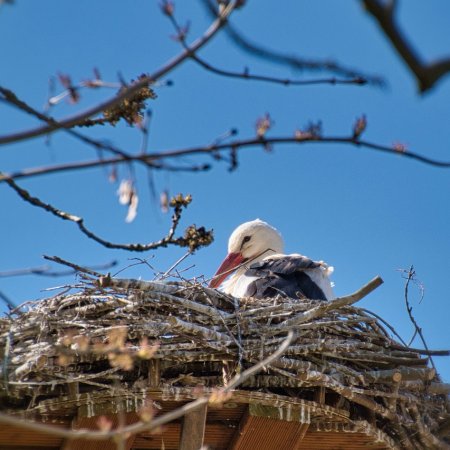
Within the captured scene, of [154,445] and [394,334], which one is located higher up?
[394,334]

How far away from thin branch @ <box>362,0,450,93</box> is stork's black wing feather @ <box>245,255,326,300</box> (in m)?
4.24

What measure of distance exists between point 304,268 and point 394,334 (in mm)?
1283

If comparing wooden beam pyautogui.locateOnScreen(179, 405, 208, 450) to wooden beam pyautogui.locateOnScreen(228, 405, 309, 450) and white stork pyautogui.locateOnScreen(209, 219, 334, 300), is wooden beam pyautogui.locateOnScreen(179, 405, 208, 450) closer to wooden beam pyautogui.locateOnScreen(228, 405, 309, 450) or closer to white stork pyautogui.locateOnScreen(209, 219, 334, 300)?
wooden beam pyautogui.locateOnScreen(228, 405, 309, 450)

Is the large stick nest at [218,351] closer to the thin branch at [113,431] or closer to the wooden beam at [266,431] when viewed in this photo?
the wooden beam at [266,431]

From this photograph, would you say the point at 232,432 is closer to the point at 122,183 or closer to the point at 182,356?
the point at 182,356

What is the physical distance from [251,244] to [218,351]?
320cm

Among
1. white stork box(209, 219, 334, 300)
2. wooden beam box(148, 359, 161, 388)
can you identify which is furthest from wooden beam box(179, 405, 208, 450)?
A: white stork box(209, 219, 334, 300)

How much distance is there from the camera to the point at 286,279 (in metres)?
5.88

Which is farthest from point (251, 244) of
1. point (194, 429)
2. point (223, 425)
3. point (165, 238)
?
point (165, 238)

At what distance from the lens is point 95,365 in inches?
163

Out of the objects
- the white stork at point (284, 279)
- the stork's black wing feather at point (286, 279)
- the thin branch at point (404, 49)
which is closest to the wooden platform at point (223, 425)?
the white stork at point (284, 279)

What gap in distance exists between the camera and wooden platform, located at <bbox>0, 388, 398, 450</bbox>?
13.2ft

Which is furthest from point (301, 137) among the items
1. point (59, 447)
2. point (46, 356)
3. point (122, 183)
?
point (59, 447)

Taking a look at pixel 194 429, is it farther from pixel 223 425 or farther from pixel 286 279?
pixel 286 279
